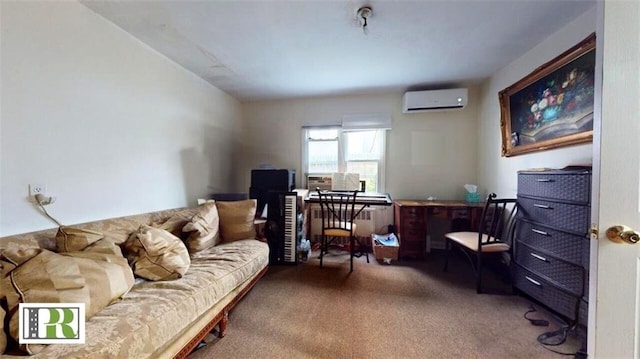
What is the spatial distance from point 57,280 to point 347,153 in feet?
10.6

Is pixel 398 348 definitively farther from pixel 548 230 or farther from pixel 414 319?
pixel 548 230

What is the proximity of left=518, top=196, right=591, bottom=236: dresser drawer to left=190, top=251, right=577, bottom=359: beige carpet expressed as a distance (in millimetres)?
743

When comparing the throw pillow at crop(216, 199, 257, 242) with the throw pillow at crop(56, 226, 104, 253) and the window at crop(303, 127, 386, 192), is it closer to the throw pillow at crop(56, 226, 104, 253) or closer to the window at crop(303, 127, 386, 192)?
the throw pillow at crop(56, 226, 104, 253)

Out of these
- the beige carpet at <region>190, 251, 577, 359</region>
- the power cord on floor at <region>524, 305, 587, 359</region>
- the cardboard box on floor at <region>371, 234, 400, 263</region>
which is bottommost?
the beige carpet at <region>190, 251, 577, 359</region>

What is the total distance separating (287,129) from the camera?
12.5ft

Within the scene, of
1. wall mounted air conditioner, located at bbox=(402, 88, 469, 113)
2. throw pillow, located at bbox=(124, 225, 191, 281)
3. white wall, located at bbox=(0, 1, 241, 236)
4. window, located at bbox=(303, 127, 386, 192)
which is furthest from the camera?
window, located at bbox=(303, 127, 386, 192)

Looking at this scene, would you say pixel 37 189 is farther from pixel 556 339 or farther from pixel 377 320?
pixel 556 339

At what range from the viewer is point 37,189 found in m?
1.43

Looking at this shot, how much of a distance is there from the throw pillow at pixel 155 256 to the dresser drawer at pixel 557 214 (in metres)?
2.61

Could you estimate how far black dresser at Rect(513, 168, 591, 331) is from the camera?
148 centimetres

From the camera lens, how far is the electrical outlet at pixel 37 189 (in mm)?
1406

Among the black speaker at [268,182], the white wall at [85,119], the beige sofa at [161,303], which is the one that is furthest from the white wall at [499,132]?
the white wall at [85,119]

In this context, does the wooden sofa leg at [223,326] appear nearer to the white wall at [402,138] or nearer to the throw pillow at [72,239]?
the throw pillow at [72,239]

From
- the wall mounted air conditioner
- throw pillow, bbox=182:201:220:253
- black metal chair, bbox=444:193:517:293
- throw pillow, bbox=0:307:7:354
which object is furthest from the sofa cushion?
the wall mounted air conditioner
